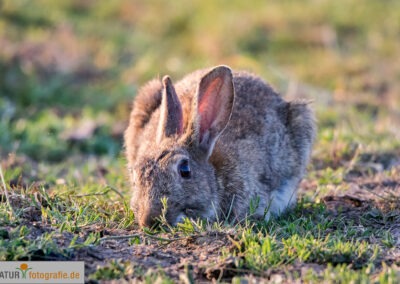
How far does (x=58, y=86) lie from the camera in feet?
35.9

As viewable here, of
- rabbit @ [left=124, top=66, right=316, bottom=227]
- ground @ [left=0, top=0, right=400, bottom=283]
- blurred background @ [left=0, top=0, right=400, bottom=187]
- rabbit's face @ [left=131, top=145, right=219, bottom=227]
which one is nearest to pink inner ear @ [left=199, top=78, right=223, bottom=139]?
rabbit @ [left=124, top=66, right=316, bottom=227]

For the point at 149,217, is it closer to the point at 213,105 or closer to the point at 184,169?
the point at 184,169

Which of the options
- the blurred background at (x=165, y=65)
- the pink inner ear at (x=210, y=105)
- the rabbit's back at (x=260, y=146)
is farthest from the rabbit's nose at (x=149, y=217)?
the blurred background at (x=165, y=65)

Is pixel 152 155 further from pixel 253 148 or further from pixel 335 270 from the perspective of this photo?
pixel 335 270

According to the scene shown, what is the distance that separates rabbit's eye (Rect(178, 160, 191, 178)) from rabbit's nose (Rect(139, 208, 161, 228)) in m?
0.49

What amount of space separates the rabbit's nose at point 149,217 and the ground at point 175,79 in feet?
0.29

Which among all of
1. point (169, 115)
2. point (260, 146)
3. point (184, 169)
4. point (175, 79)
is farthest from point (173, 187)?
point (175, 79)

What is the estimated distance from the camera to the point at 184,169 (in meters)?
5.13

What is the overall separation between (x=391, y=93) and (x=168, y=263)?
8.20 m

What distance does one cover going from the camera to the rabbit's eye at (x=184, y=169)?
16.8 feet

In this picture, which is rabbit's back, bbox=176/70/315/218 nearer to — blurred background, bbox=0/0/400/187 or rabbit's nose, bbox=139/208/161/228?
blurred background, bbox=0/0/400/187

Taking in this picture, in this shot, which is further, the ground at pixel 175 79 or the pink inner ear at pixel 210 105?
the pink inner ear at pixel 210 105

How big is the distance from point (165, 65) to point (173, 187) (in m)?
7.46

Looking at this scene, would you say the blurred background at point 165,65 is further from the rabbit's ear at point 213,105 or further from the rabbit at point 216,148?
the rabbit's ear at point 213,105
